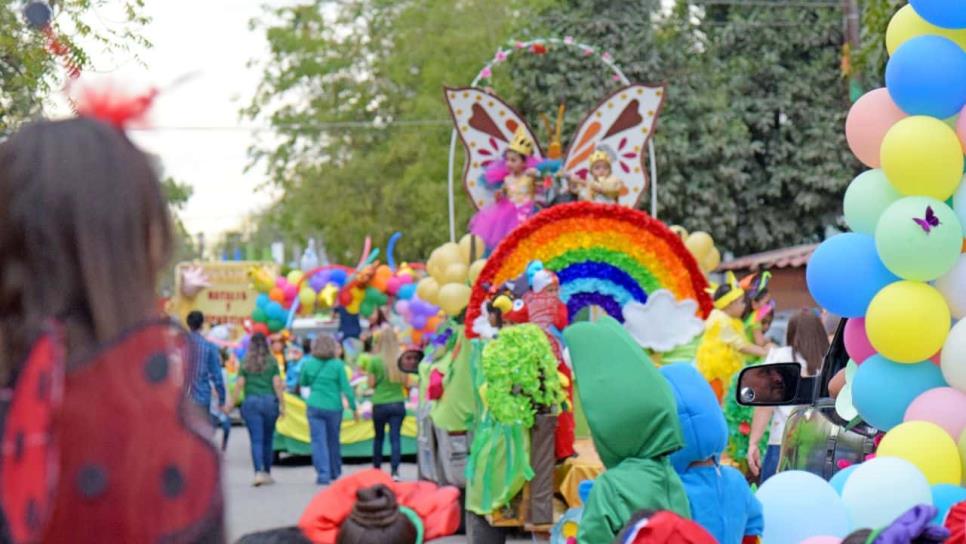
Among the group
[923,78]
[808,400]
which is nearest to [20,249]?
[923,78]

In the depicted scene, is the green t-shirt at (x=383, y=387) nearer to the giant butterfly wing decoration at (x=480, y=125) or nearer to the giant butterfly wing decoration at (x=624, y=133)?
the giant butterfly wing decoration at (x=480, y=125)

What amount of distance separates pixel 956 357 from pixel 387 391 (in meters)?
11.7

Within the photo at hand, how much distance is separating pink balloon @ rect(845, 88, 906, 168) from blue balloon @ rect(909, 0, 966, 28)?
36 centimetres

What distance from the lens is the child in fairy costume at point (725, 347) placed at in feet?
39.8

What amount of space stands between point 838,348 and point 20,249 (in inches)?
192

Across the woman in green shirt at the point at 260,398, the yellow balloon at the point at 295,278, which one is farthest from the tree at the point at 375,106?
the woman in green shirt at the point at 260,398

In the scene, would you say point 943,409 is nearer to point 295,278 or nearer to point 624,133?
point 624,133

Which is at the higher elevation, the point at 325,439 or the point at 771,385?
the point at 771,385

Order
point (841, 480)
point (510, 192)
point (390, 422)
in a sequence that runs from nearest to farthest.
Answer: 1. point (841, 480)
2. point (510, 192)
3. point (390, 422)

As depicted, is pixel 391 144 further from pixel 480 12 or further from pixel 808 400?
pixel 808 400

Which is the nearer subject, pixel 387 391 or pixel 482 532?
pixel 482 532

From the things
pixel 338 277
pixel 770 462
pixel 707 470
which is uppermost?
pixel 707 470

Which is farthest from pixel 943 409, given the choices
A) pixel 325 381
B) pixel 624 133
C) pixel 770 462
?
pixel 325 381

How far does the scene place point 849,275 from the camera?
18.2 ft
